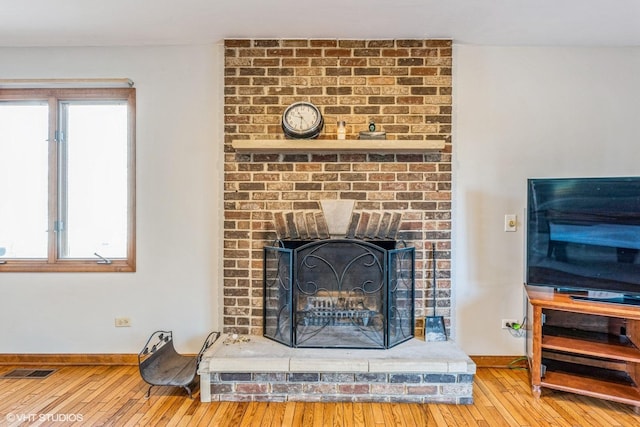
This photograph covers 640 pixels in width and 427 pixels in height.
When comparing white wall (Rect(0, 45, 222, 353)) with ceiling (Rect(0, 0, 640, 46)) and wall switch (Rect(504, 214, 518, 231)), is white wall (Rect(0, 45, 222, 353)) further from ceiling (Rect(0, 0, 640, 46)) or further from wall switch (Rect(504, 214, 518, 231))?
wall switch (Rect(504, 214, 518, 231))

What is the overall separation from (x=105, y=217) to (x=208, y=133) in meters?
1.01

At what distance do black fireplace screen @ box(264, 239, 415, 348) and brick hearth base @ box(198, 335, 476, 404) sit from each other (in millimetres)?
193

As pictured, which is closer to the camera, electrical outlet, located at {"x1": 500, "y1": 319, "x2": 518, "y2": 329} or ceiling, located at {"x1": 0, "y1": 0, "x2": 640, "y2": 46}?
ceiling, located at {"x1": 0, "y1": 0, "x2": 640, "y2": 46}

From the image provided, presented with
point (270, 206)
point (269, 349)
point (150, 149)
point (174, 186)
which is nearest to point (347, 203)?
point (270, 206)

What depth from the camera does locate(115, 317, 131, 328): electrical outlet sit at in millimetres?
2689

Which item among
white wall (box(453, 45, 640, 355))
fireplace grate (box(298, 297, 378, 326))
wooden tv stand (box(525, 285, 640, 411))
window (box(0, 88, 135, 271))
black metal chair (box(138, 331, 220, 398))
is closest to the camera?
wooden tv stand (box(525, 285, 640, 411))

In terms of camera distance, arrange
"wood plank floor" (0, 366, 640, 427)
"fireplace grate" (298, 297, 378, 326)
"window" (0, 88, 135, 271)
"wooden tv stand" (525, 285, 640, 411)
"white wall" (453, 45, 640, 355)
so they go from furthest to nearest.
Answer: "window" (0, 88, 135, 271)
"white wall" (453, 45, 640, 355)
"fireplace grate" (298, 297, 378, 326)
"wooden tv stand" (525, 285, 640, 411)
"wood plank floor" (0, 366, 640, 427)

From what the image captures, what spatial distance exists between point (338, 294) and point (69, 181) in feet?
7.08

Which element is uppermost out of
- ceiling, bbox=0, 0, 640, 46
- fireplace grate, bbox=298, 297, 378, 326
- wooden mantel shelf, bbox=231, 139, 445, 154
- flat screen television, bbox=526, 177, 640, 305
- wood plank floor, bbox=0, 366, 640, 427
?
ceiling, bbox=0, 0, 640, 46

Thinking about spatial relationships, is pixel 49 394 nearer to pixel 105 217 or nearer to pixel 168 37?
pixel 105 217

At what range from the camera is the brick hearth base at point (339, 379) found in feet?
7.10

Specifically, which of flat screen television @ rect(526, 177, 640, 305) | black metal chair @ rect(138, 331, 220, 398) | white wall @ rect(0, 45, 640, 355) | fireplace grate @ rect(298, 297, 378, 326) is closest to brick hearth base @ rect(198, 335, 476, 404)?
black metal chair @ rect(138, 331, 220, 398)

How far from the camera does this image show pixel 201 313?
106 inches

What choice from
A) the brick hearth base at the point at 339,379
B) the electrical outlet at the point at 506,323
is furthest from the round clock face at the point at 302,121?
the electrical outlet at the point at 506,323
